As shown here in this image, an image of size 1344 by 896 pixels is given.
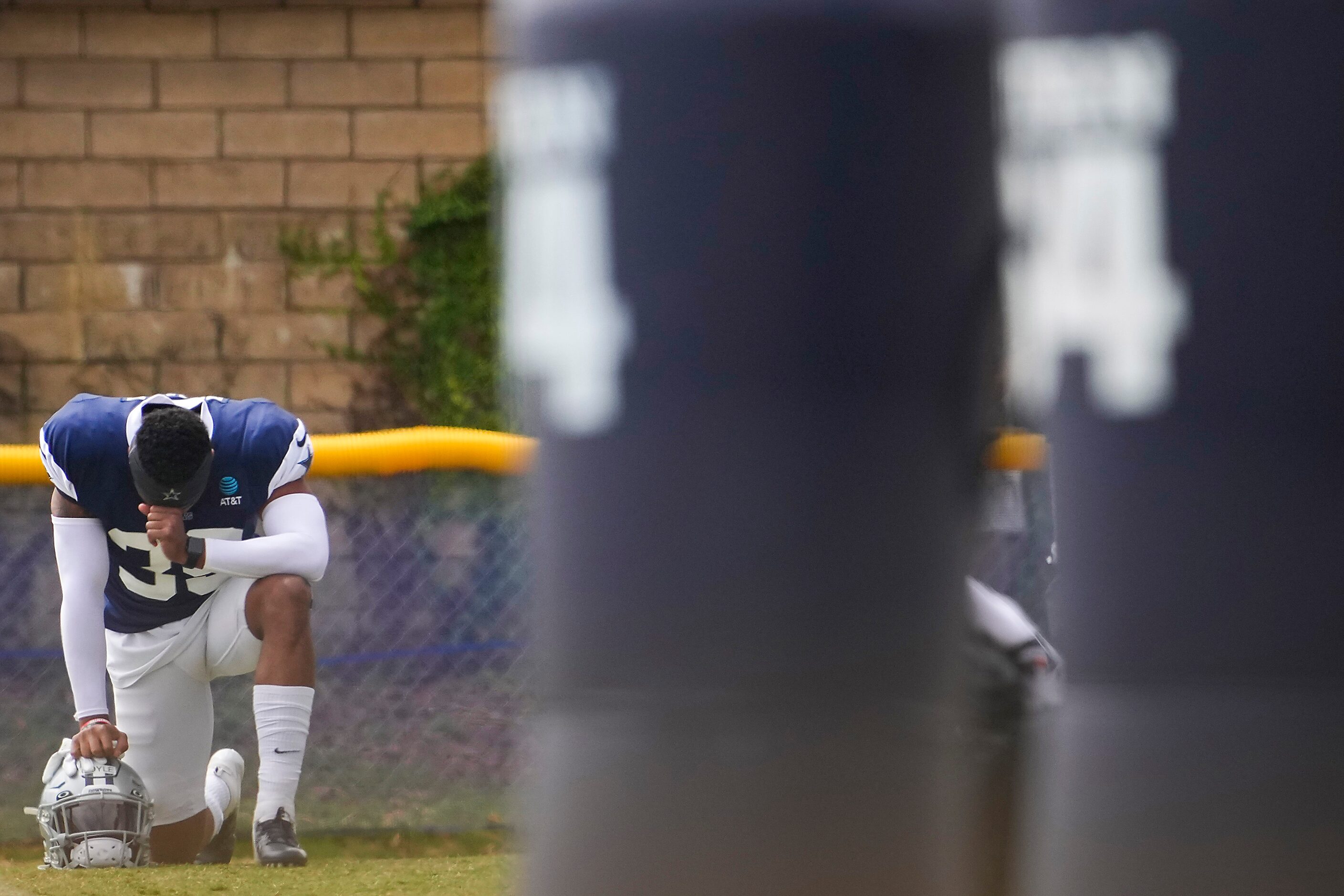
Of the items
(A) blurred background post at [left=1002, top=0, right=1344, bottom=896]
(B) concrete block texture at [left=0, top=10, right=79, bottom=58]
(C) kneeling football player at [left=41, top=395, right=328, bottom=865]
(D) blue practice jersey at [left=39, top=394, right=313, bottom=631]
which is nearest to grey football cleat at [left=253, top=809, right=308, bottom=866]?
(C) kneeling football player at [left=41, top=395, right=328, bottom=865]

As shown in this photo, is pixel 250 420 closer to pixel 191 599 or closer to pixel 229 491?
pixel 229 491

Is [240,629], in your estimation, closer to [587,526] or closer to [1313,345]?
[587,526]

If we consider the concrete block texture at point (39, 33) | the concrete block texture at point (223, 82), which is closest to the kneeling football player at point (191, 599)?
the concrete block texture at point (223, 82)

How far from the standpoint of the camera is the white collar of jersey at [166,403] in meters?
3.09

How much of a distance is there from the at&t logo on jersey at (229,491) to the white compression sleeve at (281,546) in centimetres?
7

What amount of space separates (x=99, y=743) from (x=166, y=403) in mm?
691

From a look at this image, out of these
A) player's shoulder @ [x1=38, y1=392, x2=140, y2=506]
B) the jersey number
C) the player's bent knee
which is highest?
player's shoulder @ [x1=38, y1=392, x2=140, y2=506]

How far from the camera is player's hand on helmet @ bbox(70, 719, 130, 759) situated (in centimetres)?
308

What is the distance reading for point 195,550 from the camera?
Answer: 3.17 metres

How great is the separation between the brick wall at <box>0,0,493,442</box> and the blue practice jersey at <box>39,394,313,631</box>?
8.99 feet

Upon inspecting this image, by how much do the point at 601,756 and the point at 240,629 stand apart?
2184 millimetres

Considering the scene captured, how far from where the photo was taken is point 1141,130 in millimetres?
1258

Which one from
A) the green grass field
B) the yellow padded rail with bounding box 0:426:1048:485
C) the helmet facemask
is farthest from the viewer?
the yellow padded rail with bounding box 0:426:1048:485

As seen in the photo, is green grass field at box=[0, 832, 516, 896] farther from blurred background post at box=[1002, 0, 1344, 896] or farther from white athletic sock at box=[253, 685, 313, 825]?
blurred background post at box=[1002, 0, 1344, 896]
